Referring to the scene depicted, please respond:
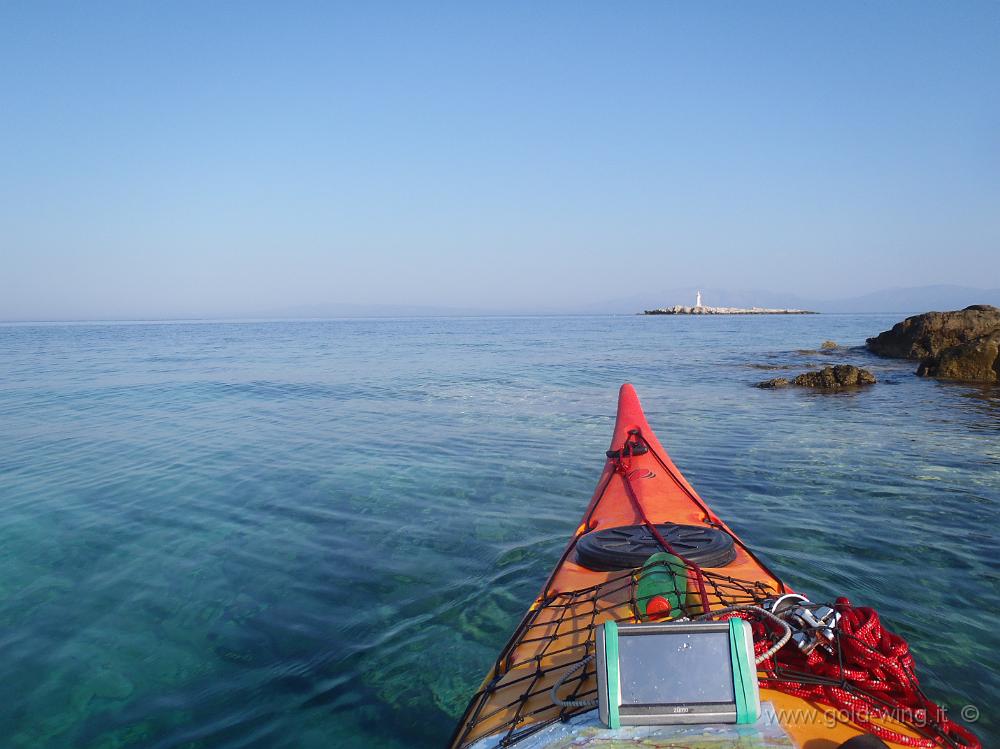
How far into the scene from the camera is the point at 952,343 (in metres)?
21.2

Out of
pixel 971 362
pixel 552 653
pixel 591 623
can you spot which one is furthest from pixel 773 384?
pixel 552 653

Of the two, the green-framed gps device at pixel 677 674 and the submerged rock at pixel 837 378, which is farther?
the submerged rock at pixel 837 378

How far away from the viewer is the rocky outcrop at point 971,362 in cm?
1641

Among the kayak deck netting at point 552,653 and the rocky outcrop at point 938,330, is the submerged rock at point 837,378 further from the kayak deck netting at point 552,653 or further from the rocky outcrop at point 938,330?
the kayak deck netting at point 552,653

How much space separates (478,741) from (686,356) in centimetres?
2630

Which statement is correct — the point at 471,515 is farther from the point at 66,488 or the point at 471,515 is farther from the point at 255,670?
the point at 66,488

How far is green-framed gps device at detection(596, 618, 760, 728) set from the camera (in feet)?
6.33

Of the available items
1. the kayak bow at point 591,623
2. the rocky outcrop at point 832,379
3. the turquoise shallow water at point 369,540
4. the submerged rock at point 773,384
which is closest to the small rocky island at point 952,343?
the rocky outcrop at point 832,379

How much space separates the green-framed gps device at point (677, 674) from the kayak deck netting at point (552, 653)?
12.7 inches

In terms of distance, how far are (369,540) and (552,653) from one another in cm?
368

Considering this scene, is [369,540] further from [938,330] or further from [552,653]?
[938,330]

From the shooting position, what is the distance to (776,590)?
3389 mm

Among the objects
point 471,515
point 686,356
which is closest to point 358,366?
point 686,356

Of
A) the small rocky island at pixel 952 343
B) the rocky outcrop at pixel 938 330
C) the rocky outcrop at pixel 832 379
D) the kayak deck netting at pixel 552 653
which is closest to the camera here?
the kayak deck netting at pixel 552 653
